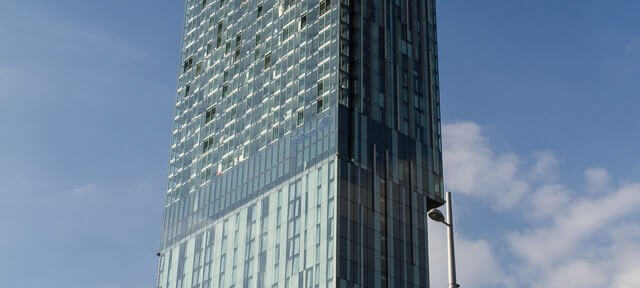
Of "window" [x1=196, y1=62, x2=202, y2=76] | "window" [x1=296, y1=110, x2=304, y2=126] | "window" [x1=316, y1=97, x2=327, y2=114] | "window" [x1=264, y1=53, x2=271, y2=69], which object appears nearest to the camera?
"window" [x1=316, y1=97, x2=327, y2=114]

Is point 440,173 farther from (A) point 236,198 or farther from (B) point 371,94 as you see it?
(A) point 236,198

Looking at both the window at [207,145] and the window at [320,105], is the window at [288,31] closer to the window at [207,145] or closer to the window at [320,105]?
the window at [320,105]

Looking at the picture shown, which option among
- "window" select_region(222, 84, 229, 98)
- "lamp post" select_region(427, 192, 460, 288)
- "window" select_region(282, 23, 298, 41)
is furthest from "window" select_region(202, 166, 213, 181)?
"lamp post" select_region(427, 192, 460, 288)

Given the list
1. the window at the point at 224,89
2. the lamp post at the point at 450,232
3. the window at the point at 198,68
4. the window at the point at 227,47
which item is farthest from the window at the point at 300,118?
the lamp post at the point at 450,232

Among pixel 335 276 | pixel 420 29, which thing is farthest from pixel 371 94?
pixel 335 276

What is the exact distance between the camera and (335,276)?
4459 inches

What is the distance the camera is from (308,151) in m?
126

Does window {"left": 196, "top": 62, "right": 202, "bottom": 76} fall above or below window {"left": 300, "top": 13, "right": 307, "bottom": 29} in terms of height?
above

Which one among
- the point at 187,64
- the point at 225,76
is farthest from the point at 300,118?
the point at 187,64

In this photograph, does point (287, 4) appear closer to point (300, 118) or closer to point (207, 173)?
point (300, 118)

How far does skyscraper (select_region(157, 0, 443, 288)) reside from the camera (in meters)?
120

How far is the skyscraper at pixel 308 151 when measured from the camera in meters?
120

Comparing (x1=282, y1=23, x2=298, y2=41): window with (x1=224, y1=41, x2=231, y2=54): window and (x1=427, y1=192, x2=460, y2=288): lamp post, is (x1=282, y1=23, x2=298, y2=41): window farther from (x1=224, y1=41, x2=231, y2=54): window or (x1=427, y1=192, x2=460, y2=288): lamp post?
(x1=427, y1=192, x2=460, y2=288): lamp post

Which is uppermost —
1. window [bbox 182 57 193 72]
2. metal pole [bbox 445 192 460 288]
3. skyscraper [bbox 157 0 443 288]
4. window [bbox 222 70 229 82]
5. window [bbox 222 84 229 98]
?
window [bbox 182 57 193 72]
